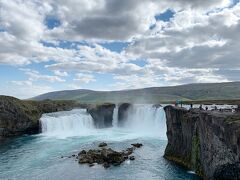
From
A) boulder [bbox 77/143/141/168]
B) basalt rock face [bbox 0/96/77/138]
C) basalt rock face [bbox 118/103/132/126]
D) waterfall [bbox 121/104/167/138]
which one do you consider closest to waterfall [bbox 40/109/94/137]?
basalt rock face [bbox 0/96/77/138]

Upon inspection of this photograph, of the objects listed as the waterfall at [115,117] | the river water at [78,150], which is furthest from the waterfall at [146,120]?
the waterfall at [115,117]

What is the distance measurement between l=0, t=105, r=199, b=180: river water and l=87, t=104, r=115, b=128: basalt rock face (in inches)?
81.1

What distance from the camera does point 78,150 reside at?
1919 inches

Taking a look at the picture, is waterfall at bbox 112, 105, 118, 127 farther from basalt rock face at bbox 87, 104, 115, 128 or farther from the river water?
basalt rock face at bbox 87, 104, 115, 128

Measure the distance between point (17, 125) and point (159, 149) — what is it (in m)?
39.5

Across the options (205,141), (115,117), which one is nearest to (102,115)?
(115,117)

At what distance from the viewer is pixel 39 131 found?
237 ft

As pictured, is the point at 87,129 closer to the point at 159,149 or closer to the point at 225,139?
the point at 159,149

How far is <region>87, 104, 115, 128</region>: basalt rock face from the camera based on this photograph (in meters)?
80.0

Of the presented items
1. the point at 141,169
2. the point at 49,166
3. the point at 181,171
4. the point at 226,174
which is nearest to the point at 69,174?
the point at 49,166

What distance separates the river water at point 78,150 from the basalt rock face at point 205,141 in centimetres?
197

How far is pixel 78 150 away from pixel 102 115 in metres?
32.5

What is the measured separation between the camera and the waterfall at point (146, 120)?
6700cm

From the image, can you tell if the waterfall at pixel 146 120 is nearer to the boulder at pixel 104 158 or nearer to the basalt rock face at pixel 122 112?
the basalt rock face at pixel 122 112
